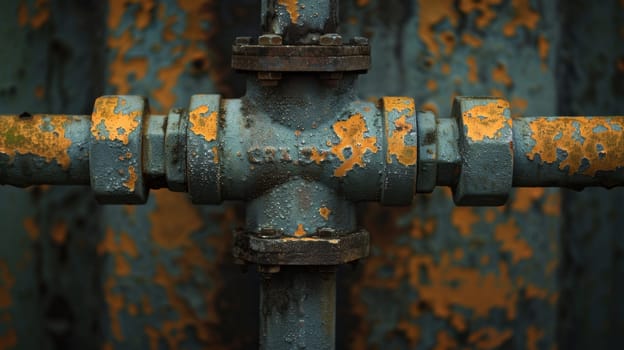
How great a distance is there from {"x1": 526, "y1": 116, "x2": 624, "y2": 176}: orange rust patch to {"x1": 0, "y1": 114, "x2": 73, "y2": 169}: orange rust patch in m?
0.44

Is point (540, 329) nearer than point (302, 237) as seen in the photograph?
No

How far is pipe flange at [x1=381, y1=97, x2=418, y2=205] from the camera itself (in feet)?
2.61

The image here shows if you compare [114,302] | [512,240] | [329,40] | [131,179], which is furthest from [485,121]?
[114,302]

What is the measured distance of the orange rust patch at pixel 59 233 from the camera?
1.23 metres

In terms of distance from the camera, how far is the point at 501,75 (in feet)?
3.91

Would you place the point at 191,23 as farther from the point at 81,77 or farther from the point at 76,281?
the point at 76,281

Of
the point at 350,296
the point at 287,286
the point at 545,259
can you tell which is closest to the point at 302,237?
the point at 287,286

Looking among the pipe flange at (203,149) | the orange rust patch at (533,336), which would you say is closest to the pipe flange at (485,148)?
the pipe flange at (203,149)

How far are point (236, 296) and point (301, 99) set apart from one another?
467mm

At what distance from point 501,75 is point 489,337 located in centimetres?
37

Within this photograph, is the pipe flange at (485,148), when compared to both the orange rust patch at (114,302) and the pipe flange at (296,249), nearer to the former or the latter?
the pipe flange at (296,249)

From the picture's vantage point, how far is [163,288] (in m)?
1.21

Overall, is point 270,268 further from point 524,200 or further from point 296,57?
point 524,200

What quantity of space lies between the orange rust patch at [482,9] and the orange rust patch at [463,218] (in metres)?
0.25
